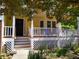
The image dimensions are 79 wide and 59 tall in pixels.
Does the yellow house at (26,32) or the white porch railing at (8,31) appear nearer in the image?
the yellow house at (26,32)

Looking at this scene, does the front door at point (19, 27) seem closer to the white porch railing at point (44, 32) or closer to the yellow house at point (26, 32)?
the yellow house at point (26, 32)

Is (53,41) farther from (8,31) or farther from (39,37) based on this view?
(8,31)

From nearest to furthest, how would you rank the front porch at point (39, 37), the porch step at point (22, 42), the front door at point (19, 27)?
the front porch at point (39, 37), the porch step at point (22, 42), the front door at point (19, 27)

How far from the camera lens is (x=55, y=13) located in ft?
41.2

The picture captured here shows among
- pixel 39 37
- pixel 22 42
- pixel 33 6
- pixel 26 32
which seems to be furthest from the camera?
pixel 26 32

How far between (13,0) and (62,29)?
22.8m

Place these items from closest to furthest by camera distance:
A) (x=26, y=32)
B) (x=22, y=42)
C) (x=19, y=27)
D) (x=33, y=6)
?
1. (x=33, y=6)
2. (x=22, y=42)
3. (x=26, y=32)
4. (x=19, y=27)

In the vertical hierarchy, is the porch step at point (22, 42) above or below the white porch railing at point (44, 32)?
below

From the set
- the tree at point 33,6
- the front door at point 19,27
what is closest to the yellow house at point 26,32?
the front door at point 19,27

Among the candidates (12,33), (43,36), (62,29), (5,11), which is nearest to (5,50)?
(12,33)

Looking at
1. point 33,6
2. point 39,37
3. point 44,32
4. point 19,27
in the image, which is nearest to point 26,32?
point 19,27

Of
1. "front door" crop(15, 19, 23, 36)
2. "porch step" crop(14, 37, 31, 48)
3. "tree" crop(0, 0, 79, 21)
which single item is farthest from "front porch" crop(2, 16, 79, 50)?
"tree" crop(0, 0, 79, 21)

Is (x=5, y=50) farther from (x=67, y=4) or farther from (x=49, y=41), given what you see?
(x=67, y=4)

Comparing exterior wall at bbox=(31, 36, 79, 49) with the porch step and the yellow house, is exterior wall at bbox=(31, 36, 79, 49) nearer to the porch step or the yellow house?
the yellow house
